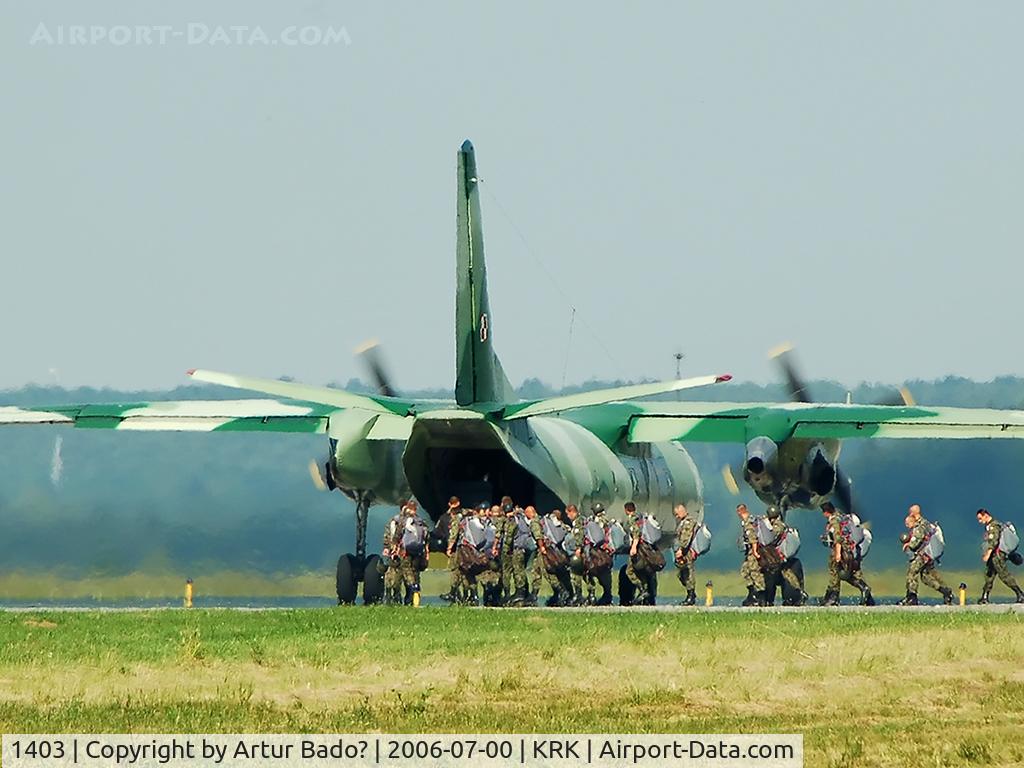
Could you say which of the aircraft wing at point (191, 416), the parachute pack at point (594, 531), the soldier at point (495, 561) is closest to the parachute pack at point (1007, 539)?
the parachute pack at point (594, 531)

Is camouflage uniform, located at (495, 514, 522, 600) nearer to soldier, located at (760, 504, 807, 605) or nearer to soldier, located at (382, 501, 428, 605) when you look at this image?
soldier, located at (382, 501, 428, 605)

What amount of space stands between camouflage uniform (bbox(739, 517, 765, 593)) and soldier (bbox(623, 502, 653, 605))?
1.80 m

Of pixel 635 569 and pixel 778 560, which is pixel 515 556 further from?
pixel 778 560

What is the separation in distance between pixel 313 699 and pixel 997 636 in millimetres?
9234

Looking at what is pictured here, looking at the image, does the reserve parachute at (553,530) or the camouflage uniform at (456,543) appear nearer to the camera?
the camouflage uniform at (456,543)

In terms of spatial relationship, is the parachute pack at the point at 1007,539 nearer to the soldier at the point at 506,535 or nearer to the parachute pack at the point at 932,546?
the parachute pack at the point at 932,546

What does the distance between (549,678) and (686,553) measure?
14945 mm

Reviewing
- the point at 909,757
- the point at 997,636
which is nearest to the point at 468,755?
the point at 909,757

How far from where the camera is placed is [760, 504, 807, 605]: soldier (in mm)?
36219

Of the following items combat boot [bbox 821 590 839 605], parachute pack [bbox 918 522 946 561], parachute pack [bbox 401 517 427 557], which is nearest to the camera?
parachute pack [bbox 401 517 427 557]

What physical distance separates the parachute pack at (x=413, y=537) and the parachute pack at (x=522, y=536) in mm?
1547

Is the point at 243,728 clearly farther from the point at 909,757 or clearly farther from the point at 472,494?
the point at 472,494

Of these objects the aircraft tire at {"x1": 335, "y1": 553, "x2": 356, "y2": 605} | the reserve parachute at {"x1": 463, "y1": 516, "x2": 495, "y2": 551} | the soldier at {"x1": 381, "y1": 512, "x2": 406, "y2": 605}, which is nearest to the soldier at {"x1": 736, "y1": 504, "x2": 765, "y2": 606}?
the reserve parachute at {"x1": 463, "y1": 516, "x2": 495, "y2": 551}

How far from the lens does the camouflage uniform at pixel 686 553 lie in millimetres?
37500
